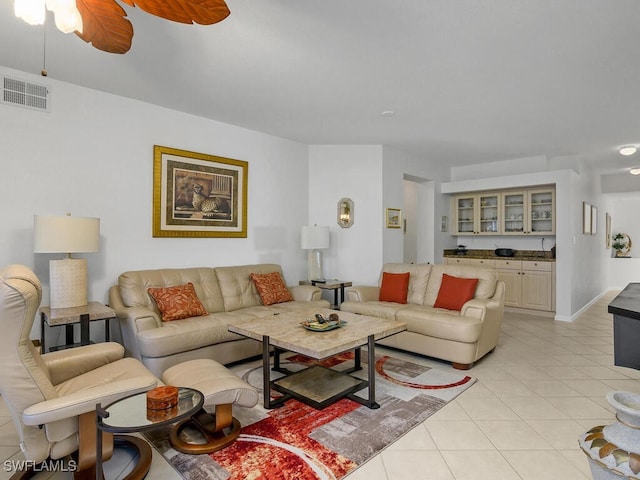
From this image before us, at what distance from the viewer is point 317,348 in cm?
238

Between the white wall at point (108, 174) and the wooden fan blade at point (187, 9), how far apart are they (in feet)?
7.37

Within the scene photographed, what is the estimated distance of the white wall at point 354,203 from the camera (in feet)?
17.6

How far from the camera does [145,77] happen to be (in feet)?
10.5

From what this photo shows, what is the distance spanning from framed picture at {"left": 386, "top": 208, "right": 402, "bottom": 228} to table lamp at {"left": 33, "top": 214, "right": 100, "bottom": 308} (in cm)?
374

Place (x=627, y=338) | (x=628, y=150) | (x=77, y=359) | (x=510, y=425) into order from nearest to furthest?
(x=627, y=338)
(x=77, y=359)
(x=510, y=425)
(x=628, y=150)

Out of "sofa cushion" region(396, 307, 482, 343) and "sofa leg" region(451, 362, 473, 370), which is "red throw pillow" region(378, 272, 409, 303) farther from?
"sofa leg" region(451, 362, 473, 370)

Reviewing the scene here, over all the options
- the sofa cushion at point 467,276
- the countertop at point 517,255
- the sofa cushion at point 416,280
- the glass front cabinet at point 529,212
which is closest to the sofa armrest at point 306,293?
the sofa cushion at point 416,280

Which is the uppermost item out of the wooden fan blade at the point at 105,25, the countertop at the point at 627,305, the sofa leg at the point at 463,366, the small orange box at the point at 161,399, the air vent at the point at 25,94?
the air vent at the point at 25,94

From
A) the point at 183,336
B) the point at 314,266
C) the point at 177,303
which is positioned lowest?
the point at 183,336

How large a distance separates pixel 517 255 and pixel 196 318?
5.38 m

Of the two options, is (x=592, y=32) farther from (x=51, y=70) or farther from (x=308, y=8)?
(x=51, y=70)

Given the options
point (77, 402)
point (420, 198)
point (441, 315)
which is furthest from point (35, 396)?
point (420, 198)

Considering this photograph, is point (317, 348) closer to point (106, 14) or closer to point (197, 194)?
point (106, 14)

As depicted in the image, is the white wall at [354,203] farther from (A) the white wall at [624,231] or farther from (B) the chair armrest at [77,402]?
(A) the white wall at [624,231]
